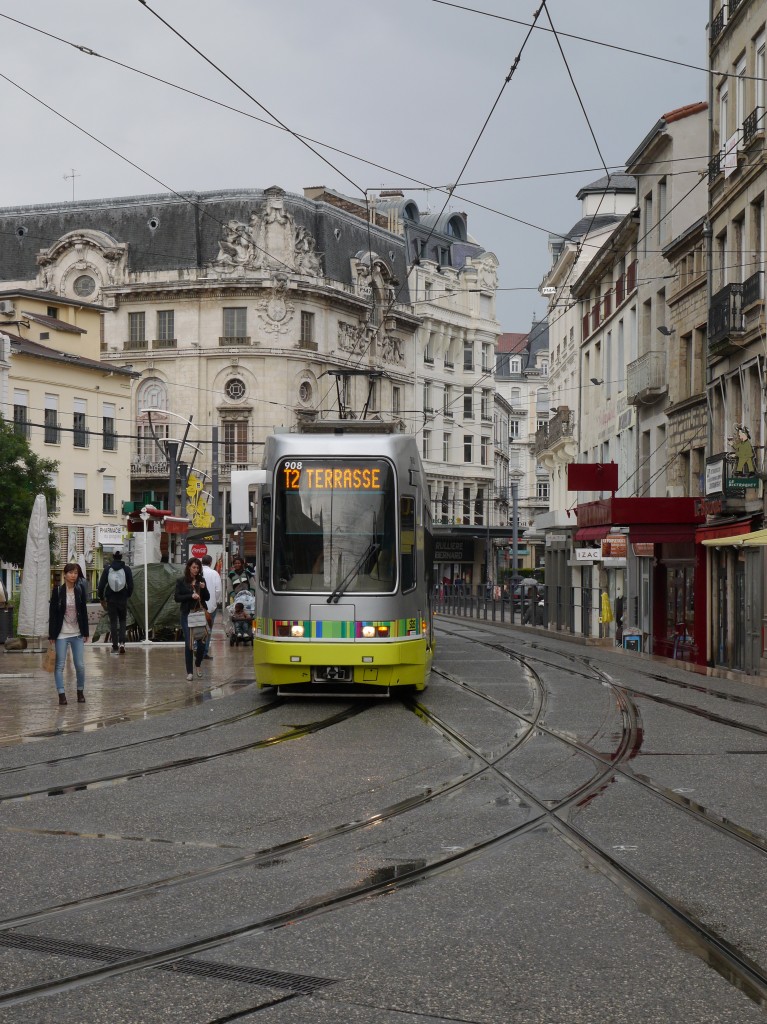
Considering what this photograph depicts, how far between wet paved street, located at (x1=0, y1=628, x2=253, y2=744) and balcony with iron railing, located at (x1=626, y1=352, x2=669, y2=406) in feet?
55.8

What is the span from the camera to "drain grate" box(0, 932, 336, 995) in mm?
5539

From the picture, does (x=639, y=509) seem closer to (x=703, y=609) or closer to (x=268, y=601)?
(x=703, y=609)

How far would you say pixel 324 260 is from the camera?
8569cm

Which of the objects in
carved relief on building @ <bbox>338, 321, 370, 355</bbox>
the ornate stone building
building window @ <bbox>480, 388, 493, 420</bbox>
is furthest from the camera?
building window @ <bbox>480, 388, 493, 420</bbox>

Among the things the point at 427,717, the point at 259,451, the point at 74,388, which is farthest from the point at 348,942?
the point at 259,451

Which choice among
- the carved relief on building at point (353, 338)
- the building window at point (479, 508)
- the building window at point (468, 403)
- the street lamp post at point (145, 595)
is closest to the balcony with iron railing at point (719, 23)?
the street lamp post at point (145, 595)

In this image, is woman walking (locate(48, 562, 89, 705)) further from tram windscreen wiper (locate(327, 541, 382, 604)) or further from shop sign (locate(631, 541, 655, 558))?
shop sign (locate(631, 541, 655, 558))

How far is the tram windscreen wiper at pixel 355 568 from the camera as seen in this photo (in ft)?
57.5

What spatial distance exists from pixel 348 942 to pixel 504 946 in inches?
24.9

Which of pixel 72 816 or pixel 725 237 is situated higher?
pixel 725 237

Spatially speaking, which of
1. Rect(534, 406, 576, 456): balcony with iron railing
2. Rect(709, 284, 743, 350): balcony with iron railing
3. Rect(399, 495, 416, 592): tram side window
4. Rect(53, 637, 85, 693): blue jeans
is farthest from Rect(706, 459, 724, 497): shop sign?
Rect(534, 406, 576, 456): balcony with iron railing

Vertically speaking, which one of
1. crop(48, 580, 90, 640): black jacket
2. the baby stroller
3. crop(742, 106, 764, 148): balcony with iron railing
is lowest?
the baby stroller

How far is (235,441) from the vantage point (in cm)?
8144

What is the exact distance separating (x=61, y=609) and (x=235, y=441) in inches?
2518
